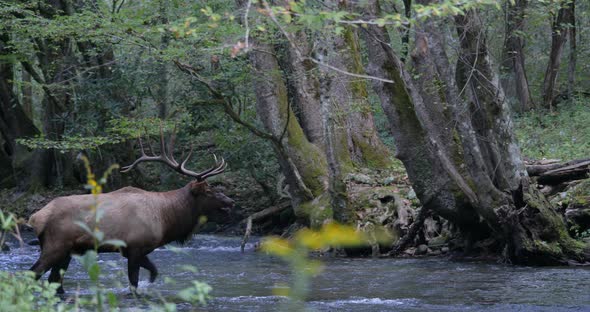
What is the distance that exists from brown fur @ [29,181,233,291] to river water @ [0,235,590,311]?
52 centimetres

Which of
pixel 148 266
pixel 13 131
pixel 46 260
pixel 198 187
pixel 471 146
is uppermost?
pixel 471 146

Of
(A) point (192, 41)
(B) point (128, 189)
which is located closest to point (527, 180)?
(B) point (128, 189)

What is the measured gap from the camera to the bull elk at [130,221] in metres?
9.95

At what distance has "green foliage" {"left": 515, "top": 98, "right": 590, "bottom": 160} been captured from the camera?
60.3 feet

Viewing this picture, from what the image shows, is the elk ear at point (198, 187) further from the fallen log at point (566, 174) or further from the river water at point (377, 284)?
the fallen log at point (566, 174)

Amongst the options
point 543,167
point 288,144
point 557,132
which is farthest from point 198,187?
point 557,132

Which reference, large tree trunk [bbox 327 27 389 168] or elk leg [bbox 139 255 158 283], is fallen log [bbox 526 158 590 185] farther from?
elk leg [bbox 139 255 158 283]

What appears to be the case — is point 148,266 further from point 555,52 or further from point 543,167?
point 555,52

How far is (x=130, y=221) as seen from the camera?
10.5 meters

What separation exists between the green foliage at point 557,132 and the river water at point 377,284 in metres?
5.64

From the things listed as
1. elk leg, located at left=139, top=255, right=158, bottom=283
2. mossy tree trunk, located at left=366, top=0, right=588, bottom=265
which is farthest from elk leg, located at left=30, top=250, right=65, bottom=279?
mossy tree trunk, located at left=366, top=0, right=588, bottom=265

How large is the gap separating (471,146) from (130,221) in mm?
4978

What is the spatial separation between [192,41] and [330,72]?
9.60 feet

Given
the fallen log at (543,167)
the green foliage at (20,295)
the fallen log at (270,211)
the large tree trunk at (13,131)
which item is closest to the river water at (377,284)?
the green foliage at (20,295)
